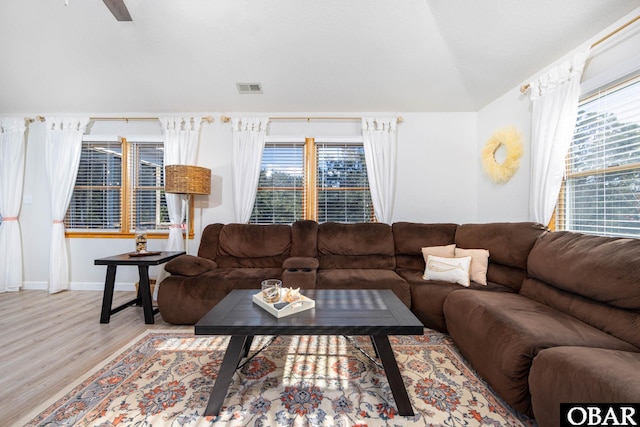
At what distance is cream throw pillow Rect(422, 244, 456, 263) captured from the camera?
2.62 m

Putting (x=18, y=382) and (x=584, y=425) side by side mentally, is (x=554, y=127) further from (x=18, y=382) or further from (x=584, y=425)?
(x=18, y=382)

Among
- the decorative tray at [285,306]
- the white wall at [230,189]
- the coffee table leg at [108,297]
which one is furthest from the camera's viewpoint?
the white wall at [230,189]

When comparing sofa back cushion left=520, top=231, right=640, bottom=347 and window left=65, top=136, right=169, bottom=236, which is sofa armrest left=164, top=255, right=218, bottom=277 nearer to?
window left=65, top=136, right=169, bottom=236

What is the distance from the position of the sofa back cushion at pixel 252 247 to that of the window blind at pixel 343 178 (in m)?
0.80

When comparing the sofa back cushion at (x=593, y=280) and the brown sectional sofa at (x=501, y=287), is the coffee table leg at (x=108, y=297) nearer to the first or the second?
the brown sectional sofa at (x=501, y=287)

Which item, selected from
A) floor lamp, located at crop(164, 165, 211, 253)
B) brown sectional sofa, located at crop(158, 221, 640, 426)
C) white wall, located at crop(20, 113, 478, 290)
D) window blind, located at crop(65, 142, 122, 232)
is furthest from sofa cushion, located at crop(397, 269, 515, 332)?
window blind, located at crop(65, 142, 122, 232)

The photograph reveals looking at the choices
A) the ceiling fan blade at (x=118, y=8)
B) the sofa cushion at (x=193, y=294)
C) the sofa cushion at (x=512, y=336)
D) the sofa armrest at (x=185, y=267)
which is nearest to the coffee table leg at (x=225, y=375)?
the sofa cushion at (x=193, y=294)

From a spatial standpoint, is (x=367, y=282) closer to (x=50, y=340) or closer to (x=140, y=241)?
(x=140, y=241)

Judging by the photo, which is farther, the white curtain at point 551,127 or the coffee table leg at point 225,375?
the white curtain at point 551,127

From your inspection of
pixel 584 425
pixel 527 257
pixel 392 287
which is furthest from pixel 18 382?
pixel 527 257

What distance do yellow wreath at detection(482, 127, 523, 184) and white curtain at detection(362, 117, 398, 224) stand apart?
3.64 feet

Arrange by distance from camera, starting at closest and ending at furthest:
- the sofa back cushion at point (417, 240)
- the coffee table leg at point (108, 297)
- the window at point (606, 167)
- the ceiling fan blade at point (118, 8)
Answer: the window at point (606, 167) < the ceiling fan blade at point (118, 8) < the coffee table leg at point (108, 297) < the sofa back cushion at point (417, 240)

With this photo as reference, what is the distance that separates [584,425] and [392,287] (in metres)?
1.45

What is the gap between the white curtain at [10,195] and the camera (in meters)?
3.36
